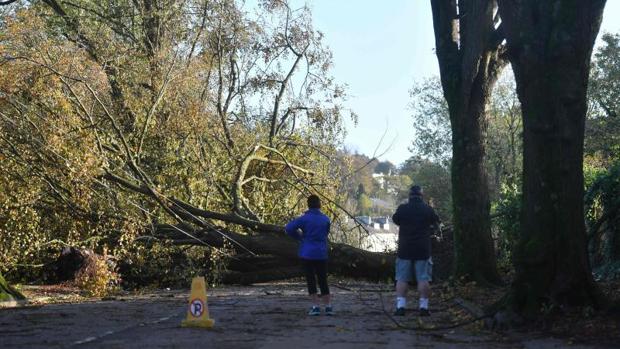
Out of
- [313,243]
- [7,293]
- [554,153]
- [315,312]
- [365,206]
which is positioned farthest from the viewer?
[365,206]

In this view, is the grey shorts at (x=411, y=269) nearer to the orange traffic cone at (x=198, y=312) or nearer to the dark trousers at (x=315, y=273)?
the dark trousers at (x=315, y=273)

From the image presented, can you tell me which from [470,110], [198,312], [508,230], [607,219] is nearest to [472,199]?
[470,110]

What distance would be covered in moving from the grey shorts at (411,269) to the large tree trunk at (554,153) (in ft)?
8.43

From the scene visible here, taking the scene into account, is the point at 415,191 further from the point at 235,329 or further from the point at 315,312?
the point at 235,329

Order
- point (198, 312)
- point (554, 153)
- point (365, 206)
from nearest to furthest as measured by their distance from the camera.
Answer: point (554, 153)
point (198, 312)
point (365, 206)

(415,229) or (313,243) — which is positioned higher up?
(415,229)

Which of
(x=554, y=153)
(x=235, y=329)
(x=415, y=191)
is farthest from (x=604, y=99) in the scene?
(x=235, y=329)

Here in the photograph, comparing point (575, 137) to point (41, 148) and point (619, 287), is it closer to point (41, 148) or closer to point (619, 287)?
point (619, 287)

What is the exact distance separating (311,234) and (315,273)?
0.64 m

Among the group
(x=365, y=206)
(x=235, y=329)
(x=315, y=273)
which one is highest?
(x=365, y=206)

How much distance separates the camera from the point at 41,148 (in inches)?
640

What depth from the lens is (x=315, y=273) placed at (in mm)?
12555

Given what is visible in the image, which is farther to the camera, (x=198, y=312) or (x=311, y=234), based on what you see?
(x=311, y=234)

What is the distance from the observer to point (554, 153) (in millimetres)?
9859
